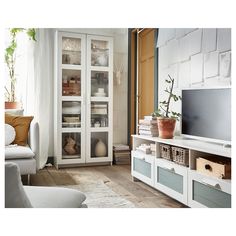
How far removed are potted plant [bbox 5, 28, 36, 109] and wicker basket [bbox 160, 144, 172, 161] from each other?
209 cm

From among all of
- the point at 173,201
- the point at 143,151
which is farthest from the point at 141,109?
the point at 173,201

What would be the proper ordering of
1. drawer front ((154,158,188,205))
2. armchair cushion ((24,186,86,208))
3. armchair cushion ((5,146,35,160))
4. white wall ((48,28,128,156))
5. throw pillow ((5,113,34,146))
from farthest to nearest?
white wall ((48,28,128,156)) → throw pillow ((5,113,34,146)) → armchair cushion ((5,146,35,160)) → drawer front ((154,158,188,205)) → armchair cushion ((24,186,86,208))

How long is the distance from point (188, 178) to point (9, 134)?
75.1 inches

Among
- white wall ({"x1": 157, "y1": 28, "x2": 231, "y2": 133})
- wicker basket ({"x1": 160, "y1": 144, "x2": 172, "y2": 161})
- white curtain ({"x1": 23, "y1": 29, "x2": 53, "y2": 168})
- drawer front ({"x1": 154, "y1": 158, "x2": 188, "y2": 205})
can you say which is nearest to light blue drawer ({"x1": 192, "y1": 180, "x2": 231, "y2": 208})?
drawer front ({"x1": 154, "y1": 158, "x2": 188, "y2": 205})

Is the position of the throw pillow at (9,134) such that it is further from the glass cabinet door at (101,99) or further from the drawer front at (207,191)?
the drawer front at (207,191)

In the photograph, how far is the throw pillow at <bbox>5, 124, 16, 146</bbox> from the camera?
3.36 meters

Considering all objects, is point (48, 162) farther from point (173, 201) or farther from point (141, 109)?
point (173, 201)

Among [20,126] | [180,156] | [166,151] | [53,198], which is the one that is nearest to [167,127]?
[166,151]

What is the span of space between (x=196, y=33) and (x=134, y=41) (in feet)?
6.28

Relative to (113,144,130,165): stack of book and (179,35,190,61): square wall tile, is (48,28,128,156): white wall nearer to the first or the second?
(113,144,130,165): stack of book

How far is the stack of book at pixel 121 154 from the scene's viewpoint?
4.55 m

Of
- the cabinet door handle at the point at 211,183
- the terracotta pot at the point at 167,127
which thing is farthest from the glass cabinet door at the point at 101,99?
the cabinet door handle at the point at 211,183

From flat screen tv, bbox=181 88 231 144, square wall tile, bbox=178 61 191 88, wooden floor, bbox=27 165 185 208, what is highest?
square wall tile, bbox=178 61 191 88

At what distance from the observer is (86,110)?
443 centimetres
